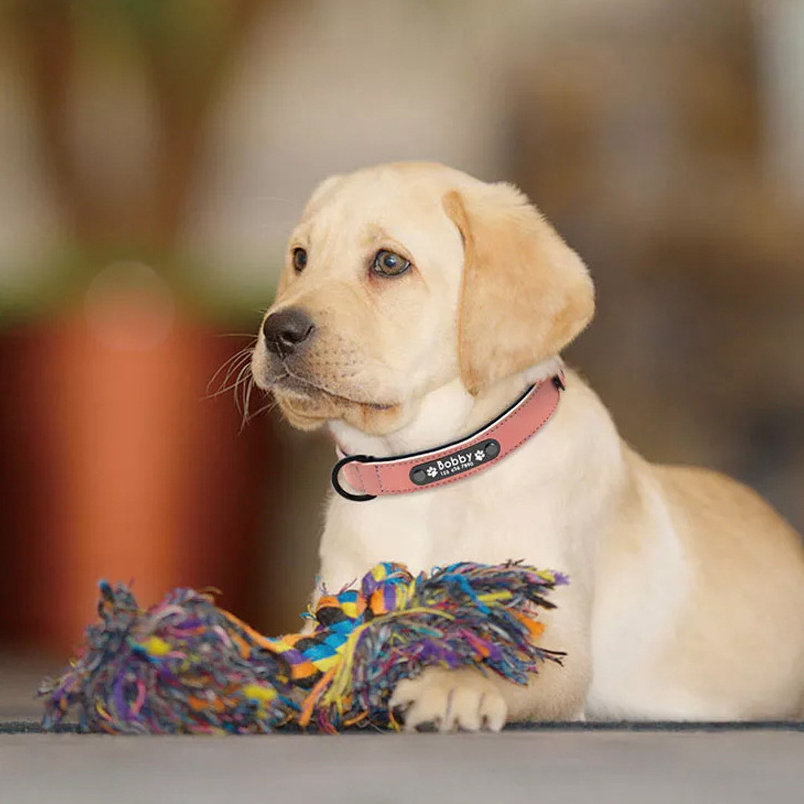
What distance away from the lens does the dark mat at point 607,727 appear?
5.65 ft

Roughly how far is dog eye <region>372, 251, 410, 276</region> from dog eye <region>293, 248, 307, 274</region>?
19cm

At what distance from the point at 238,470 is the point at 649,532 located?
5.82ft

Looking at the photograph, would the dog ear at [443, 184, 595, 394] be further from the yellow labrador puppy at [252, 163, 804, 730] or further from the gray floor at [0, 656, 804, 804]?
the gray floor at [0, 656, 804, 804]

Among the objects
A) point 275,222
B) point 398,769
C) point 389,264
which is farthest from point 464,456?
point 275,222

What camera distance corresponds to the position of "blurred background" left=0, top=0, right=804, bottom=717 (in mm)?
3713

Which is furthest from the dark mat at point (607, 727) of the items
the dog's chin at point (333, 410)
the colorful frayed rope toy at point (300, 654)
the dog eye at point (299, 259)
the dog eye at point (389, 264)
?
the dog eye at point (299, 259)

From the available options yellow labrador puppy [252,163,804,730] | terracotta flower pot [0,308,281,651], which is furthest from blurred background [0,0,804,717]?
yellow labrador puppy [252,163,804,730]

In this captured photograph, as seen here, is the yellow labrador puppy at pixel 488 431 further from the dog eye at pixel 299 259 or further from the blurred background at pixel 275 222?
the blurred background at pixel 275 222

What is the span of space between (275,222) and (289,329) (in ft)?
7.11

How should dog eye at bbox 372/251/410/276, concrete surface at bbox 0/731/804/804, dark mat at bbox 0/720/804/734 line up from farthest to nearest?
1. dog eye at bbox 372/251/410/276
2. dark mat at bbox 0/720/804/734
3. concrete surface at bbox 0/731/804/804

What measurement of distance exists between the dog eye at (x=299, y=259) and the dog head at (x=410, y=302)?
0.23ft

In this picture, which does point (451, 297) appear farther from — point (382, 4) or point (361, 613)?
point (382, 4)

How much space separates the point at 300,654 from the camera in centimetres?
169

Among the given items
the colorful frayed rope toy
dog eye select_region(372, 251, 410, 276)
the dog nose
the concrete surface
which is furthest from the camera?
dog eye select_region(372, 251, 410, 276)
